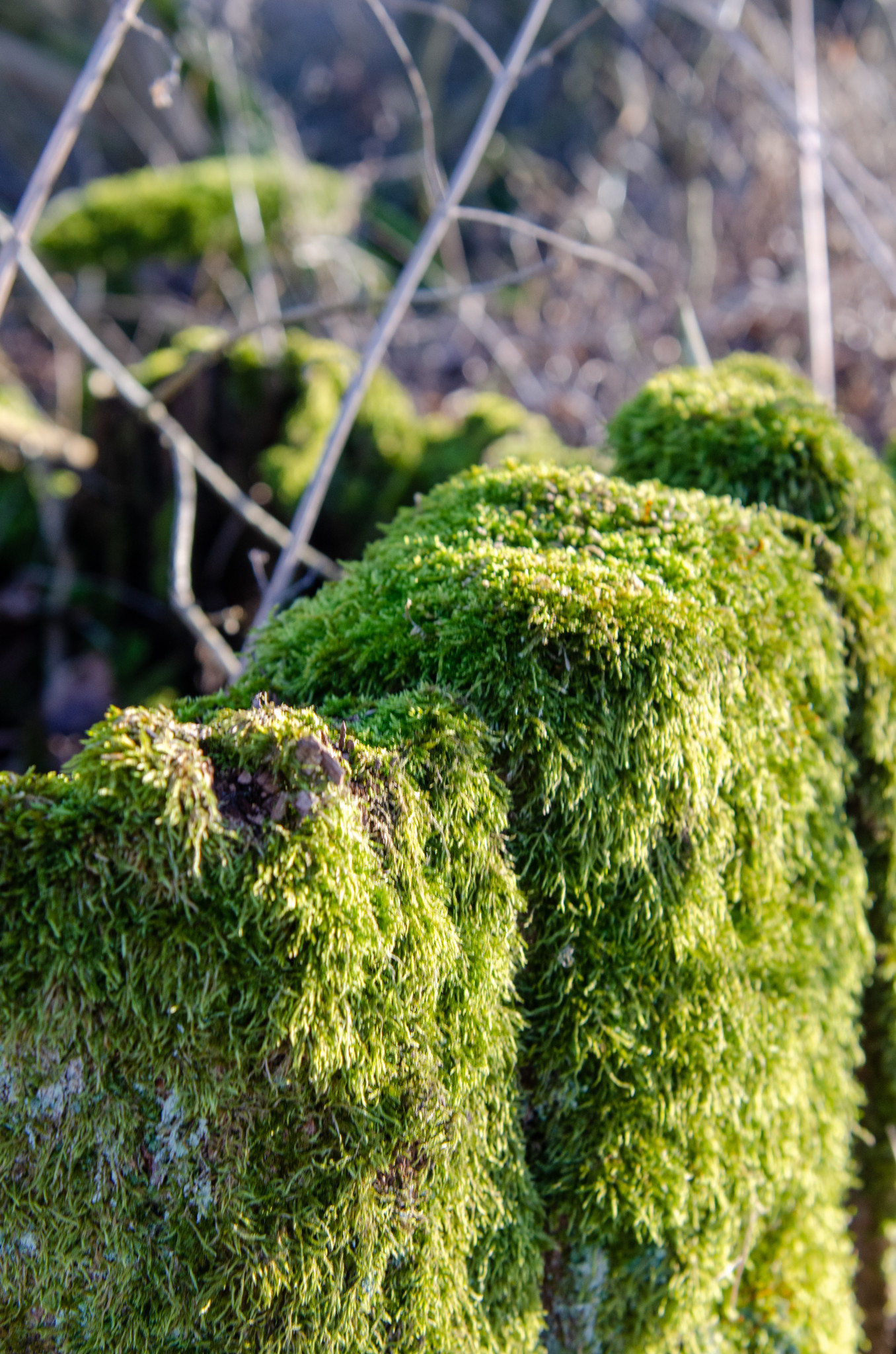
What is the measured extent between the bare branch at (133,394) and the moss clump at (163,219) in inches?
119

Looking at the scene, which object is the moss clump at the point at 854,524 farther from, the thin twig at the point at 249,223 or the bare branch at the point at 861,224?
the thin twig at the point at 249,223

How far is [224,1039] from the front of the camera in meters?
1.00

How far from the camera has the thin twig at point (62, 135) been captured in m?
1.89

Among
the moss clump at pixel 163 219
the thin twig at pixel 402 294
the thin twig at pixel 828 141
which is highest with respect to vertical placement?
the moss clump at pixel 163 219

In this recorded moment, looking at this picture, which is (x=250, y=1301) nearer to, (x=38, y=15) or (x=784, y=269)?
(x=784, y=269)

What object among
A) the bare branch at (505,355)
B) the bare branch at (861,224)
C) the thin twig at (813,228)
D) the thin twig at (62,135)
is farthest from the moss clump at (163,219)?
the thin twig at (62,135)

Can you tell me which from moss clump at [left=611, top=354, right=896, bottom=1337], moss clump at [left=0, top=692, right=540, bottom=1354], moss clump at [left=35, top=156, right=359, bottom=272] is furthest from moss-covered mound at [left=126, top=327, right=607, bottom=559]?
moss clump at [left=0, top=692, right=540, bottom=1354]

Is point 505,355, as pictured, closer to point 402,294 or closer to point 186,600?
point 402,294

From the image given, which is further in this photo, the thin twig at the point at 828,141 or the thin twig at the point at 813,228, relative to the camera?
the thin twig at the point at 813,228

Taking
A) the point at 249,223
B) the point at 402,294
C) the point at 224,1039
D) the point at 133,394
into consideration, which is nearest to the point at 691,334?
the point at 402,294

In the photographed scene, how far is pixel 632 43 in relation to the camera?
328 inches

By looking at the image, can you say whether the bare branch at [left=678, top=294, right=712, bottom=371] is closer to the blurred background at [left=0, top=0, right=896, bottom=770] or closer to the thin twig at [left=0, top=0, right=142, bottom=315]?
the blurred background at [left=0, top=0, right=896, bottom=770]

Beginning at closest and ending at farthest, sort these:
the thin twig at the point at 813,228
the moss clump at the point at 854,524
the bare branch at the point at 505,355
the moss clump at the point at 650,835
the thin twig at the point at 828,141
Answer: the moss clump at the point at 650,835 → the moss clump at the point at 854,524 → the thin twig at the point at 828,141 → the thin twig at the point at 813,228 → the bare branch at the point at 505,355

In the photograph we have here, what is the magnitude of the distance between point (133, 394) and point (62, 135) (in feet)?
2.23
